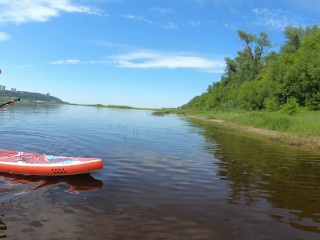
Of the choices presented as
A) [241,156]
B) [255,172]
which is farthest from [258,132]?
[255,172]

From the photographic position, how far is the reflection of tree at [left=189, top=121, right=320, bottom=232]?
10.3m

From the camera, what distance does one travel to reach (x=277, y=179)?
1463 cm

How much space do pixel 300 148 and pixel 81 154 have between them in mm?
16062

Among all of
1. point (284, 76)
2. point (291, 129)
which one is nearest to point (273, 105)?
point (284, 76)

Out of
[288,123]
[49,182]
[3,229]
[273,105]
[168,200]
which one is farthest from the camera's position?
[273,105]

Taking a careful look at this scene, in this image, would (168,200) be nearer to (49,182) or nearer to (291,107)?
(49,182)

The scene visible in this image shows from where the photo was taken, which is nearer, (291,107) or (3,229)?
(3,229)

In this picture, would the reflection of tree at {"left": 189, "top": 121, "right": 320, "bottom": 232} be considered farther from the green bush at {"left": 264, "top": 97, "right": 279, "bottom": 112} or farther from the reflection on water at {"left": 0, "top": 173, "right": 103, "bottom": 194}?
the green bush at {"left": 264, "top": 97, "right": 279, "bottom": 112}

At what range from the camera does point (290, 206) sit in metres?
10.9

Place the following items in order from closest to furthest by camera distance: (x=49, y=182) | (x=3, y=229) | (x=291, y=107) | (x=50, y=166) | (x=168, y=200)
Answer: (x=3, y=229)
(x=168, y=200)
(x=49, y=182)
(x=50, y=166)
(x=291, y=107)

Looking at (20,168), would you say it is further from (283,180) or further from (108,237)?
(283,180)

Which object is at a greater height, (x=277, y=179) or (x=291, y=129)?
(x=291, y=129)

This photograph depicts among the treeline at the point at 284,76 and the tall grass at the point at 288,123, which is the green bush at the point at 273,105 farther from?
the tall grass at the point at 288,123

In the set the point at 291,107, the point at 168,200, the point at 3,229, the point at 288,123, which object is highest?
the point at 291,107
